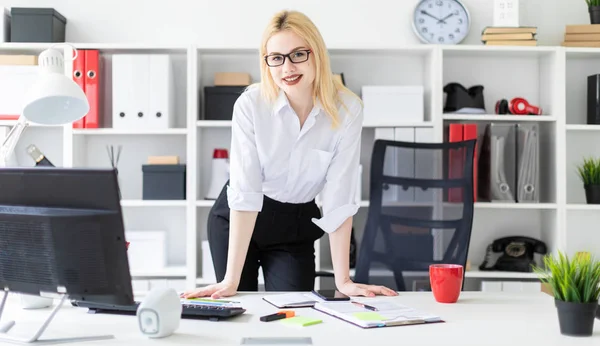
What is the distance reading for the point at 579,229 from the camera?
3.74m

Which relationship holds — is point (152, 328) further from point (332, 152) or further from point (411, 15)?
point (411, 15)

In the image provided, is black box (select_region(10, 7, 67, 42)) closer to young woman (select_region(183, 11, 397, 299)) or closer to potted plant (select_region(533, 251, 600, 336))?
young woman (select_region(183, 11, 397, 299))

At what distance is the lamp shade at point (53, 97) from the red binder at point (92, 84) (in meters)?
1.73

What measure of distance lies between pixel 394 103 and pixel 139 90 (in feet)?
4.24


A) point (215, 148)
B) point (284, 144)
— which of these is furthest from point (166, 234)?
point (284, 144)

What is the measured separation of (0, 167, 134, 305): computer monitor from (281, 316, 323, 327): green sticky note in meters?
0.34

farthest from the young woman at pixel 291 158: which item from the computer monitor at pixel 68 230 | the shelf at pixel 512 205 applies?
the shelf at pixel 512 205

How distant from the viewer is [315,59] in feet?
6.82

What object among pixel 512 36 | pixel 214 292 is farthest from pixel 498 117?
pixel 214 292

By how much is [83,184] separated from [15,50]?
265cm

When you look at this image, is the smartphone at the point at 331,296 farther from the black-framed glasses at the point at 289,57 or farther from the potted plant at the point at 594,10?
the potted plant at the point at 594,10

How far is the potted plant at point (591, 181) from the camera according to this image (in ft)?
11.6

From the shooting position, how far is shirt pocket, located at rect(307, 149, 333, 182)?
2.13 metres

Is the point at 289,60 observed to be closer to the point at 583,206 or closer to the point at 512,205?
the point at 512,205
